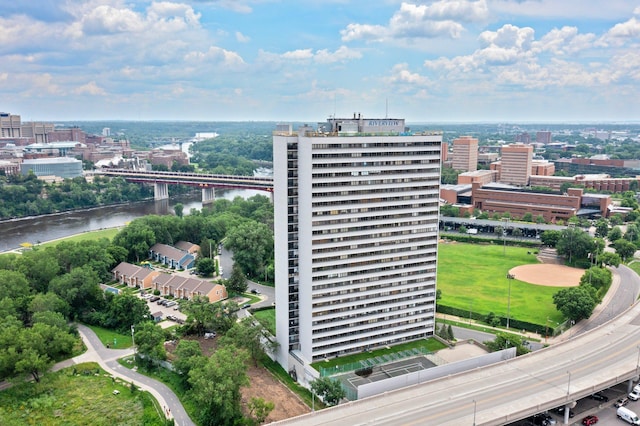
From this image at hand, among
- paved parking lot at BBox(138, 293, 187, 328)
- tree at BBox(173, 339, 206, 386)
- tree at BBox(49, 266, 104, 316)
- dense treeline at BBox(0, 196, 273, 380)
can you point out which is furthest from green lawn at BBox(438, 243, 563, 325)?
tree at BBox(49, 266, 104, 316)

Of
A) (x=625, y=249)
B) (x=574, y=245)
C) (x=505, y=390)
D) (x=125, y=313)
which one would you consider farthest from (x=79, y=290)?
(x=625, y=249)

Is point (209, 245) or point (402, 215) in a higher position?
point (402, 215)

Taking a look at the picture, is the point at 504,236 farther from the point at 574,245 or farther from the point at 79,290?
the point at 79,290

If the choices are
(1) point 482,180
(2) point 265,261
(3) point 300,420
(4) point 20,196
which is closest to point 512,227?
(1) point 482,180

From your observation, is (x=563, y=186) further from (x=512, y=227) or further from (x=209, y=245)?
(x=209, y=245)

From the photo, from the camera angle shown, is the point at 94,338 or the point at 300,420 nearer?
the point at 300,420

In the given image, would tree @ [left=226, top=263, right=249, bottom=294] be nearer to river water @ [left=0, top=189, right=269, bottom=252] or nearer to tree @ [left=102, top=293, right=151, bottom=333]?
tree @ [left=102, top=293, right=151, bottom=333]
